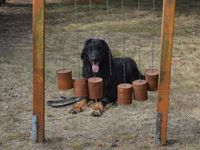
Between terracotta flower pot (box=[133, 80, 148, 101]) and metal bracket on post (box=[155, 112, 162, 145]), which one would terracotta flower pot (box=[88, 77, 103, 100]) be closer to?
terracotta flower pot (box=[133, 80, 148, 101])

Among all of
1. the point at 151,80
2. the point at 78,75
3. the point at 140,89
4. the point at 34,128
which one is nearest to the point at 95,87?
the point at 140,89

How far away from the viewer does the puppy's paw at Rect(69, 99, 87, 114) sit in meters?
5.75

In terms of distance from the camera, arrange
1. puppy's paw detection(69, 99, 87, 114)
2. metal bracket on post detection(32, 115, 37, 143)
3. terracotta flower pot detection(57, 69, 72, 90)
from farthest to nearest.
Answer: puppy's paw detection(69, 99, 87, 114), terracotta flower pot detection(57, 69, 72, 90), metal bracket on post detection(32, 115, 37, 143)

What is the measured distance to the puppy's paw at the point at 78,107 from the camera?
5.75 metres

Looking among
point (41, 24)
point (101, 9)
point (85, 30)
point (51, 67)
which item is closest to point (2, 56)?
point (51, 67)

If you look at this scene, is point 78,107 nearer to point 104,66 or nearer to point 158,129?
point 104,66

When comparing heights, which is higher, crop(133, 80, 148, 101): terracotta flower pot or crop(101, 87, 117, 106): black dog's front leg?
crop(133, 80, 148, 101): terracotta flower pot

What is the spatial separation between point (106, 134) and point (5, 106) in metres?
1.52

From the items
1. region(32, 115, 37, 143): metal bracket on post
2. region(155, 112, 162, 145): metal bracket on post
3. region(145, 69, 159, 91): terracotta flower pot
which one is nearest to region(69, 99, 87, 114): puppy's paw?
region(145, 69, 159, 91): terracotta flower pot

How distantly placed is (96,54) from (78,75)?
139 centimetres

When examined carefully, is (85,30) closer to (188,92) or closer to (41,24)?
(188,92)

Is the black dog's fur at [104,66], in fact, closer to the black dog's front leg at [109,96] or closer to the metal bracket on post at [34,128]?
the black dog's front leg at [109,96]

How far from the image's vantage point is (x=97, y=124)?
211 inches

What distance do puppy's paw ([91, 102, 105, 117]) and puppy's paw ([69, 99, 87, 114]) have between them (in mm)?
157
